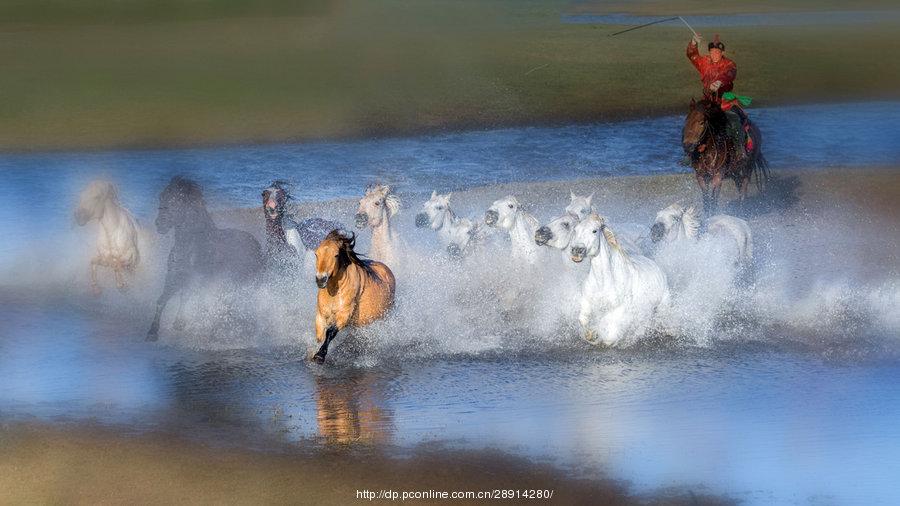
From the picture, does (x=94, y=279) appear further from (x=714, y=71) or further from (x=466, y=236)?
(x=714, y=71)

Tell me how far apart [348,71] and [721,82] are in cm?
925

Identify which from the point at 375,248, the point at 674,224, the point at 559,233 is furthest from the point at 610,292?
the point at 375,248

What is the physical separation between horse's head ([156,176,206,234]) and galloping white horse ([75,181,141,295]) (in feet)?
2.90

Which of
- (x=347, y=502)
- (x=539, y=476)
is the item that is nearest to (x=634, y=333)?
(x=539, y=476)

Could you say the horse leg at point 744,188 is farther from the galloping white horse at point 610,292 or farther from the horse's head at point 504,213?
the galloping white horse at point 610,292

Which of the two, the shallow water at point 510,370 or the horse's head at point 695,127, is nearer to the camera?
the shallow water at point 510,370

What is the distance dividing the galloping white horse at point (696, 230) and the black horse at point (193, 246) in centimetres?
327

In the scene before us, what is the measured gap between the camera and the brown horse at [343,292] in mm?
10312

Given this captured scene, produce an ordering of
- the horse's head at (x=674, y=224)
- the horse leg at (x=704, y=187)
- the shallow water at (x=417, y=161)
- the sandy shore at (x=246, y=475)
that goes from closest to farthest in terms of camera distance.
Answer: the sandy shore at (x=246, y=475), the horse's head at (x=674, y=224), the horse leg at (x=704, y=187), the shallow water at (x=417, y=161)

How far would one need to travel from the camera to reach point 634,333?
1101 centimetres

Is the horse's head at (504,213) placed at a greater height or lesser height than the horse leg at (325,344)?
greater

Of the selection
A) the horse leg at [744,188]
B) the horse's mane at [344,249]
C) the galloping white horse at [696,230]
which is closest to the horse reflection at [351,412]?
the horse's mane at [344,249]

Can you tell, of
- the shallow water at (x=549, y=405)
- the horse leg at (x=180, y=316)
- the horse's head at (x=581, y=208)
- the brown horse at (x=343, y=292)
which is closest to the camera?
the shallow water at (x=549, y=405)

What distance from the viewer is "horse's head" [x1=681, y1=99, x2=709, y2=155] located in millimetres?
14281
